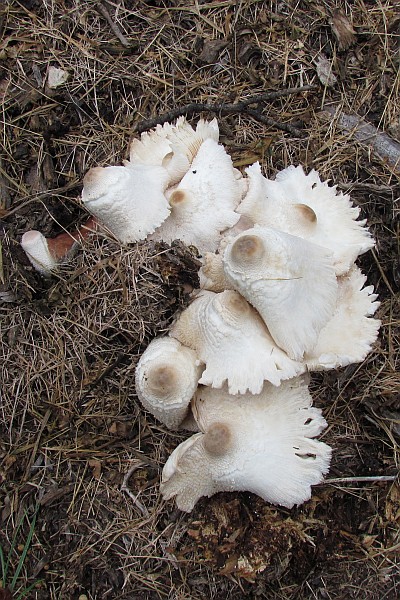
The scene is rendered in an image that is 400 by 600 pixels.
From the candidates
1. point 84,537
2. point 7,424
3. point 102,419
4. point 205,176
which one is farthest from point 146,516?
point 205,176

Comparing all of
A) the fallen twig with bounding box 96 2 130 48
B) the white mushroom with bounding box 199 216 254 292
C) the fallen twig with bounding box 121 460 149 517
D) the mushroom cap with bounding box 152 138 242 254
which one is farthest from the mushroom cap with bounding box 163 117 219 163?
the fallen twig with bounding box 121 460 149 517

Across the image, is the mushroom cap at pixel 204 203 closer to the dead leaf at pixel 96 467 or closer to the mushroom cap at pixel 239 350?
the mushroom cap at pixel 239 350

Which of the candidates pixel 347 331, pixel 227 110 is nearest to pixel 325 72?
pixel 227 110

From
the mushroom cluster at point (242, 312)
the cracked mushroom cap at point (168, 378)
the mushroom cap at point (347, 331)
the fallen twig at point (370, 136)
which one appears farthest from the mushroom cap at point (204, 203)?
the fallen twig at point (370, 136)

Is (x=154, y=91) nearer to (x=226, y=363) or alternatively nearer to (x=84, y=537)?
(x=226, y=363)

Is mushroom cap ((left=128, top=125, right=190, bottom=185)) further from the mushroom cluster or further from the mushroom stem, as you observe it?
the mushroom stem

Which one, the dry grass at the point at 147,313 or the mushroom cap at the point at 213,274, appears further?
the dry grass at the point at 147,313

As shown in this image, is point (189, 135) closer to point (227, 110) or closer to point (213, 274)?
point (227, 110)
